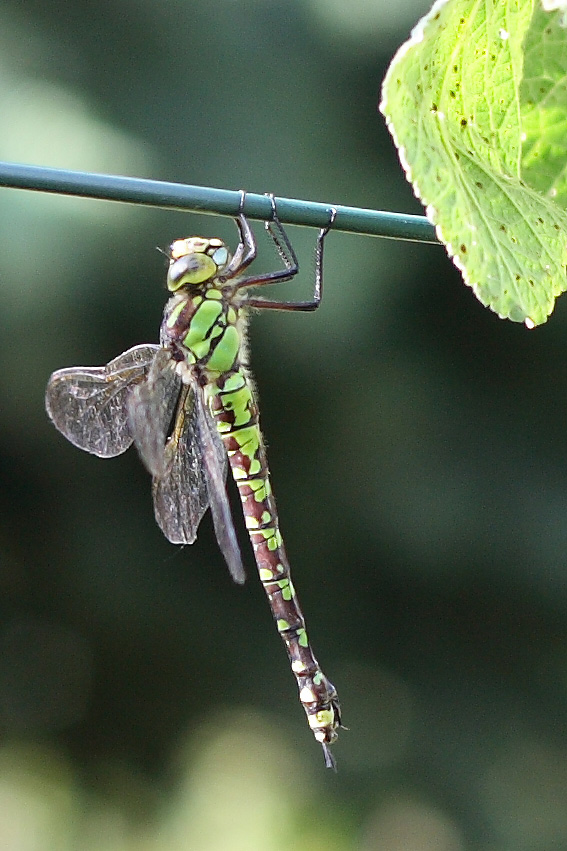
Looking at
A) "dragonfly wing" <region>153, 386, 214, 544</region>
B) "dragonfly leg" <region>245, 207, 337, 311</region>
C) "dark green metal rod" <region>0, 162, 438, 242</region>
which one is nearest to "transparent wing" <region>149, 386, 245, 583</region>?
"dragonfly wing" <region>153, 386, 214, 544</region>

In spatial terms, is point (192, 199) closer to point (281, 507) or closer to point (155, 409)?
point (155, 409)

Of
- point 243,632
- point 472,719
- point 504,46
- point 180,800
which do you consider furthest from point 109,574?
point 504,46

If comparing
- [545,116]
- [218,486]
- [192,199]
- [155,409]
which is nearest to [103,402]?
[155,409]

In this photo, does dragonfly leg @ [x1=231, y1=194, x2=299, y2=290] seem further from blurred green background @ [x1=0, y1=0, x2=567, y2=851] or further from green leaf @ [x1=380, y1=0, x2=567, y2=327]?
green leaf @ [x1=380, y1=0, x2=567, y2=327]

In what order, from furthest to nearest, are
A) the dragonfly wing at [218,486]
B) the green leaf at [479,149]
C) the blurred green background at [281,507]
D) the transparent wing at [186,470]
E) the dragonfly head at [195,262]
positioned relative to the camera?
the blurred green background at [281,507], the transparent wing at [186,470], the dragonfly head at [195,262], the dragonfly wing at [218,486], the green leaf at [479,149]

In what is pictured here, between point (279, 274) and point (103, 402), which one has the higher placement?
point (279, 274)

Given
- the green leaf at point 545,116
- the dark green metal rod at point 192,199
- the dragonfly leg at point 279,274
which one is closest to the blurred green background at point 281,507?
the dragonfly leg at point 279,274

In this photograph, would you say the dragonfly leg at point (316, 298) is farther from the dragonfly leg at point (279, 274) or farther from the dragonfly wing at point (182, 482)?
the dragonfly wing at point (182, 482)
